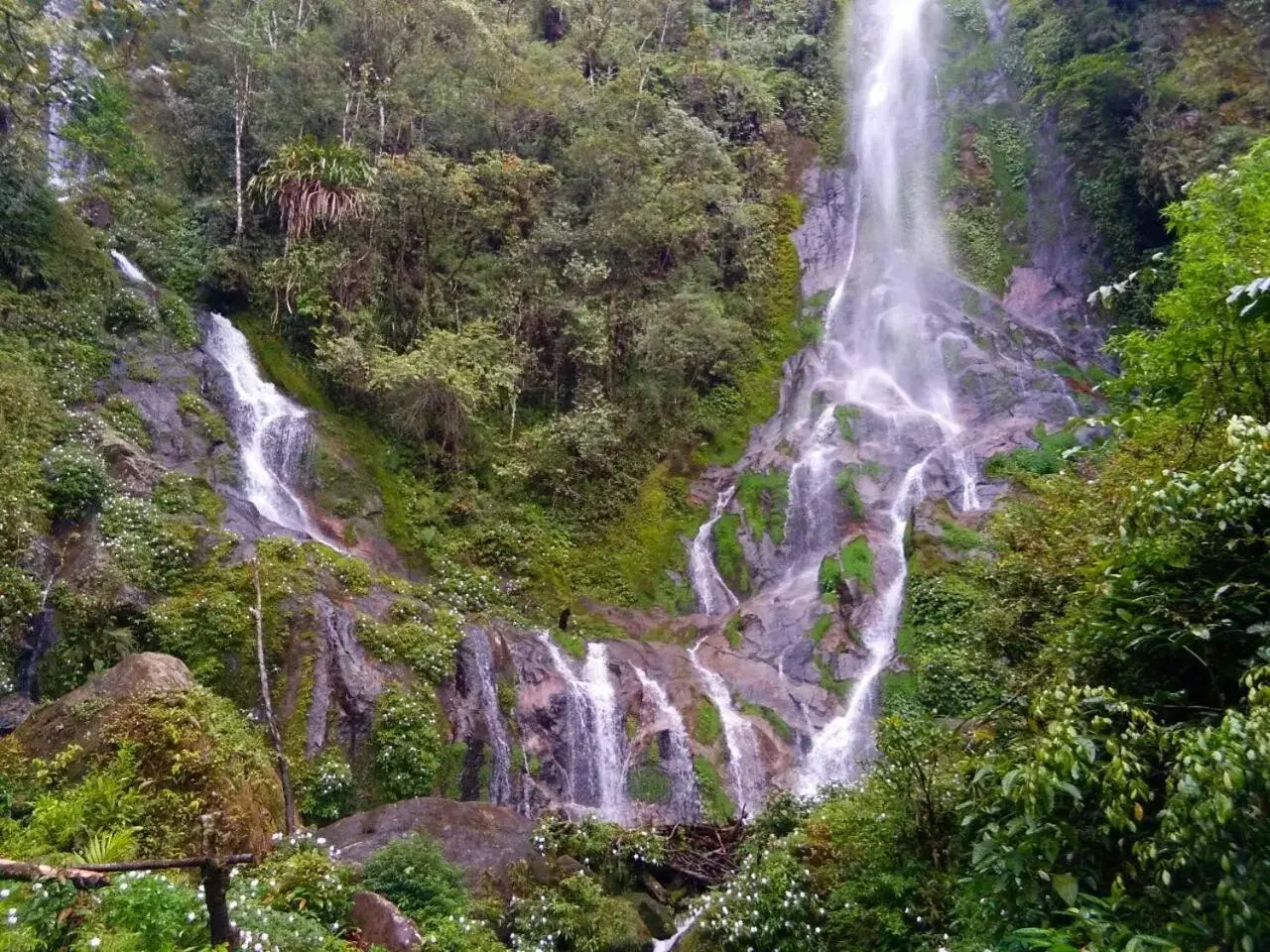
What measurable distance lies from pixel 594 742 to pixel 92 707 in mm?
6778

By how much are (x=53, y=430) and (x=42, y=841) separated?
786 centimetres

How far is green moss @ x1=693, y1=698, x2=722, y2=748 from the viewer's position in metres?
12.7

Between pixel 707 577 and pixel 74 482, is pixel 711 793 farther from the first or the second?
pixel 74 482

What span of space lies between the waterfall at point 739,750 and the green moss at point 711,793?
18 cm

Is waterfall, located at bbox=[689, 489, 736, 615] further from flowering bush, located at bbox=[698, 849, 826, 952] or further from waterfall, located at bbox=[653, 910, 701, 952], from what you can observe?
flowering bush, located at bbox=[698, 849, 826, 952]

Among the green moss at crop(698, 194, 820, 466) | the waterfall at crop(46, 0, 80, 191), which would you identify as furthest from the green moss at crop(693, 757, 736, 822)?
the waterfall at crop(46, 0, 80, 191)

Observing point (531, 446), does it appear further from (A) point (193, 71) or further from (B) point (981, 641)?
(A) point (193, 71)

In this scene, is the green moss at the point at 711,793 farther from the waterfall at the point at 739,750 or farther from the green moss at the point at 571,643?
the green moss at the point at 571,643

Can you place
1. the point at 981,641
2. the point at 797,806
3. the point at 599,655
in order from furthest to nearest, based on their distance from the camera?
1. the point at 599,655
2. the point at 797,806
3. the point at 981,641

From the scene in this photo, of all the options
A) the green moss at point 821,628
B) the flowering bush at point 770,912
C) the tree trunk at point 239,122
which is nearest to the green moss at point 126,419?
the tree trunk at point 239,122

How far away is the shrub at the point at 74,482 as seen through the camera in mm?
10688

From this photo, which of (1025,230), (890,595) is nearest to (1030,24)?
(1025,230)

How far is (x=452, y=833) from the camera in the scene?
9031 millimetres

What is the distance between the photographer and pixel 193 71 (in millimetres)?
19062
